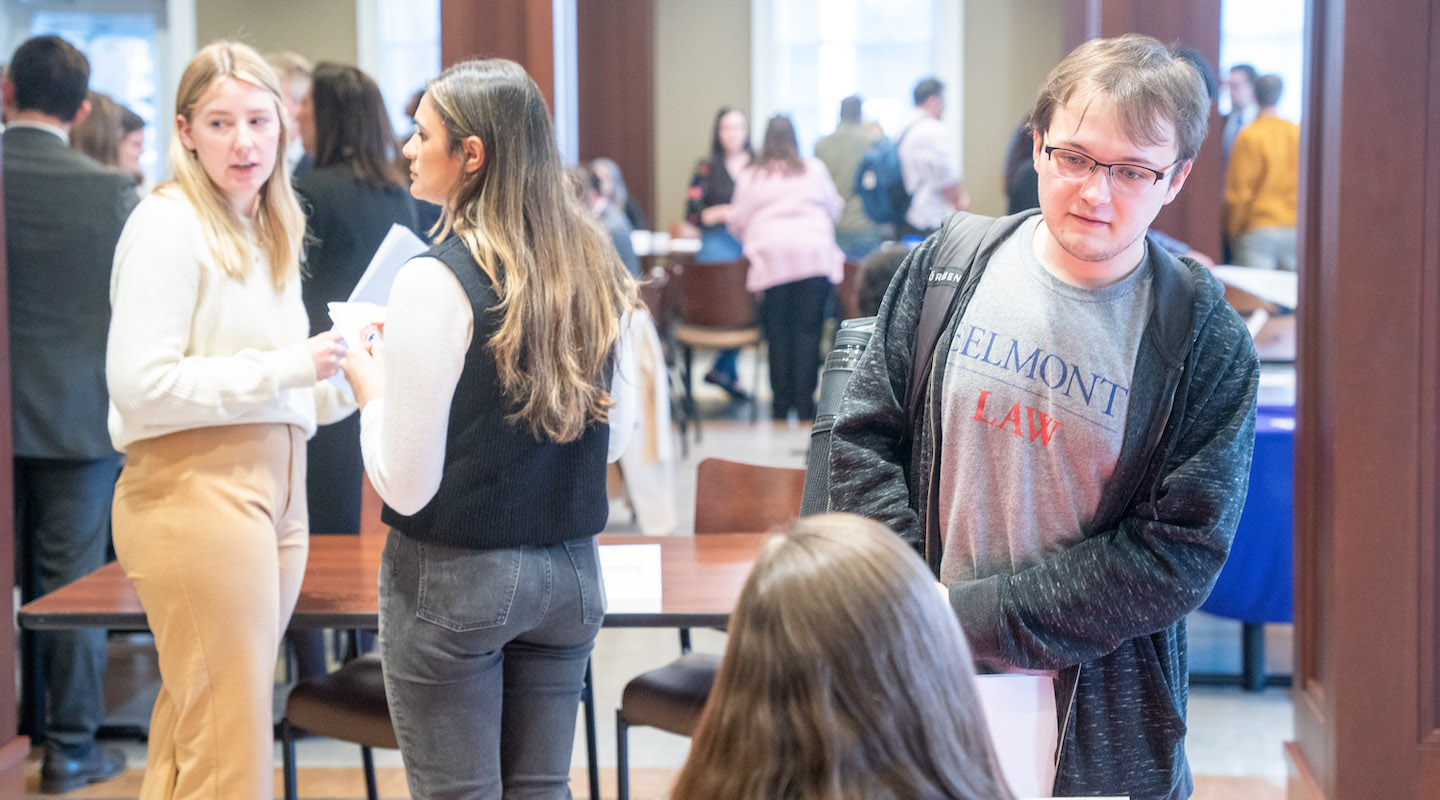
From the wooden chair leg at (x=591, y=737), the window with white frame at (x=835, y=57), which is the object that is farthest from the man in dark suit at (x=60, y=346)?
the window with white frame at (x=835, y=57)

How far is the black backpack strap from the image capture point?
158cm

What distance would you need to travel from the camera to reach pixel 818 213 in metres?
7.35

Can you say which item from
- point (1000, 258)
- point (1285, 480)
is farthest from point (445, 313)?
point (1285, 480)

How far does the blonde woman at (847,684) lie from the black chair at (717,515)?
5.46 ft

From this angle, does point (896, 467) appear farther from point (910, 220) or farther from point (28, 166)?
point (910, 220)

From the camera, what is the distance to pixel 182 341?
84.4 inches

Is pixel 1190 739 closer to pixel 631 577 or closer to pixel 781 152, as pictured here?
pixel 631 577

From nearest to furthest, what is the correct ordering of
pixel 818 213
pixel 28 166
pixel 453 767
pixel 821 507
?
pixel 821 507, pixel 453 767, pixel 28 166, pixel 818 213

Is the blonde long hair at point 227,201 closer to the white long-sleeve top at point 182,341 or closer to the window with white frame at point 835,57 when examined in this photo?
the white long-sleeve top at point 182,341

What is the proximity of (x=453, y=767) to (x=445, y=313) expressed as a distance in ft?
2.10

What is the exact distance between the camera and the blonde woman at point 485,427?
1.78m

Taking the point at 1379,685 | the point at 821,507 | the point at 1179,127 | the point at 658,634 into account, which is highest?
the point at 1179,127

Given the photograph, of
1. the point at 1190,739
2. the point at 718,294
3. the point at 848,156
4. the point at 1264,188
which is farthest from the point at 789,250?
the point at 1190,739

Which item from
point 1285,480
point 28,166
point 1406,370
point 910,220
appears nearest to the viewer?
point 1406,370
